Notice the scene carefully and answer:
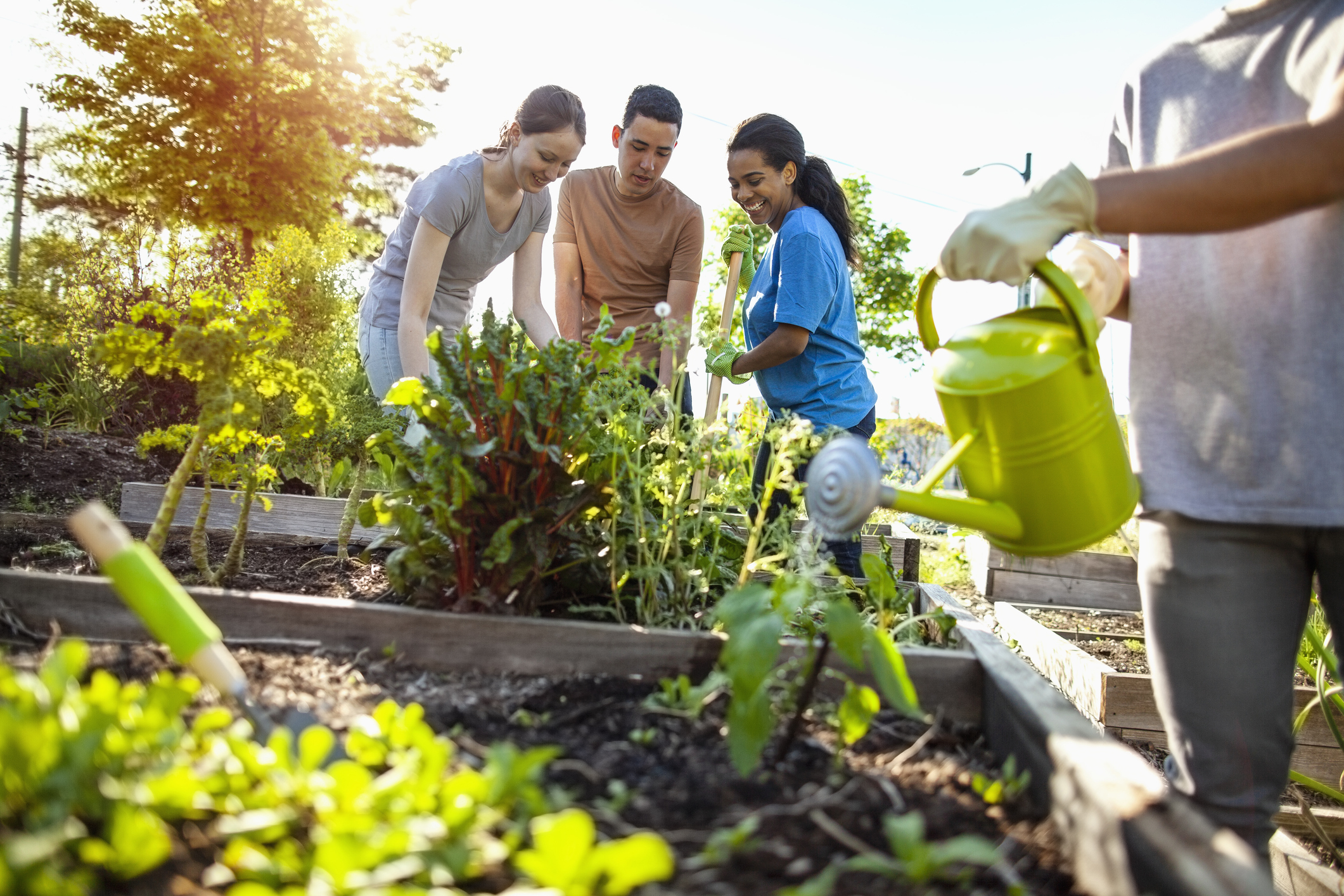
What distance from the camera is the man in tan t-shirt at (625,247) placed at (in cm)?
321

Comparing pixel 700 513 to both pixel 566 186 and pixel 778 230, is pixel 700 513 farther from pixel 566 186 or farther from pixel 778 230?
pixel 566 186

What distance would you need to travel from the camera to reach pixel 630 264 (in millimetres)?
3266

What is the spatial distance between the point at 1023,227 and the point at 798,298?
1.40m

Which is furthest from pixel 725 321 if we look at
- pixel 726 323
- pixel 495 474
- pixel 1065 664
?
pixel 1065 664

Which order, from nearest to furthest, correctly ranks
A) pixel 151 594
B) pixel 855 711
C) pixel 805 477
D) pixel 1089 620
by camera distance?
Result: pixel 151 594 → pixel 855 711 → pixel 805 477 → pixel 1089 620

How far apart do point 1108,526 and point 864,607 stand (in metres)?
0.91

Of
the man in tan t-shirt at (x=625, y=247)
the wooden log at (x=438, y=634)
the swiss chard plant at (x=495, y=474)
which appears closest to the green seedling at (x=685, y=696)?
the wooden log at (x=438, y=634)

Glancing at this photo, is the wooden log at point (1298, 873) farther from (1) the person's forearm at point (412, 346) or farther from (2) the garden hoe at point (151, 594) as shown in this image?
(1) the person's forearm at point (412, 346)

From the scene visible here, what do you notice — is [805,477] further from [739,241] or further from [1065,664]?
[739,241]

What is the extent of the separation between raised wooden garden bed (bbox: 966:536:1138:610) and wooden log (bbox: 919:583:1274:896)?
2950mm

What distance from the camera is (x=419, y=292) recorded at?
2.43 meters

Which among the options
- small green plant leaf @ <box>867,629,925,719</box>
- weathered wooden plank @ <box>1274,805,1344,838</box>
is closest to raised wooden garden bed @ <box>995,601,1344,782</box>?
weathered wooden plank @ <box>1274,805,1344,838</box>

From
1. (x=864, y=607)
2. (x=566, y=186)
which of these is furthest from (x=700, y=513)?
(x=566, y=186)

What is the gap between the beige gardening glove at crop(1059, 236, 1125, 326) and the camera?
4.59ft
